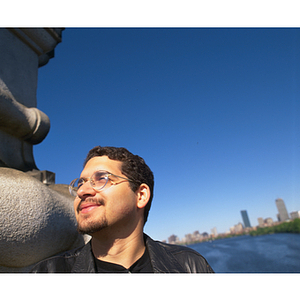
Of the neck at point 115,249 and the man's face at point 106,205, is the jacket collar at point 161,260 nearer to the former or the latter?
the neck at point 115,249

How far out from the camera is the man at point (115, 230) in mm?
1477

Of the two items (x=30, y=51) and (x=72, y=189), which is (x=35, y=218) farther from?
(x=30, y=51)

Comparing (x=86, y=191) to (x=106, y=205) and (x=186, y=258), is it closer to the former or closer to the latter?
(x=106, y=205)

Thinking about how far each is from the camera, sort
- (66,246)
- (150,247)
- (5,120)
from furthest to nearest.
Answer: (5,120) < (66,246) < (150,247)

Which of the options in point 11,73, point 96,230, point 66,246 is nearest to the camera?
point 96,230

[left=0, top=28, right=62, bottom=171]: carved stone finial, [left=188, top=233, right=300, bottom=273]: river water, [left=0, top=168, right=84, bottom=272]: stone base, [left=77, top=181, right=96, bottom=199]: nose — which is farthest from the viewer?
[left=188, top=233, right=300, bottom=273]: river water

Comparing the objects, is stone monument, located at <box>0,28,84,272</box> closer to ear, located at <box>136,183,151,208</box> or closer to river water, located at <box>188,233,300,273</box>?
ear, located at <box>136,183,151,208</box>

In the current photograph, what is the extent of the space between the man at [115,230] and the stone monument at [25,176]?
49cm

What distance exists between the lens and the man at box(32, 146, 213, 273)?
1477mm

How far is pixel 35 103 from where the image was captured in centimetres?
370

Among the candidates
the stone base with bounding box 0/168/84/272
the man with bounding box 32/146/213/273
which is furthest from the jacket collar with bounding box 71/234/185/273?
the stone base with bounding box 0/168/84/272

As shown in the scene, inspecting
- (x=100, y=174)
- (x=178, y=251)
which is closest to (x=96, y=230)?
(x=100, y=174)

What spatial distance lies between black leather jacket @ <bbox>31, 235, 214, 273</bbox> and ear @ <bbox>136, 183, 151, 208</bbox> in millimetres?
324
